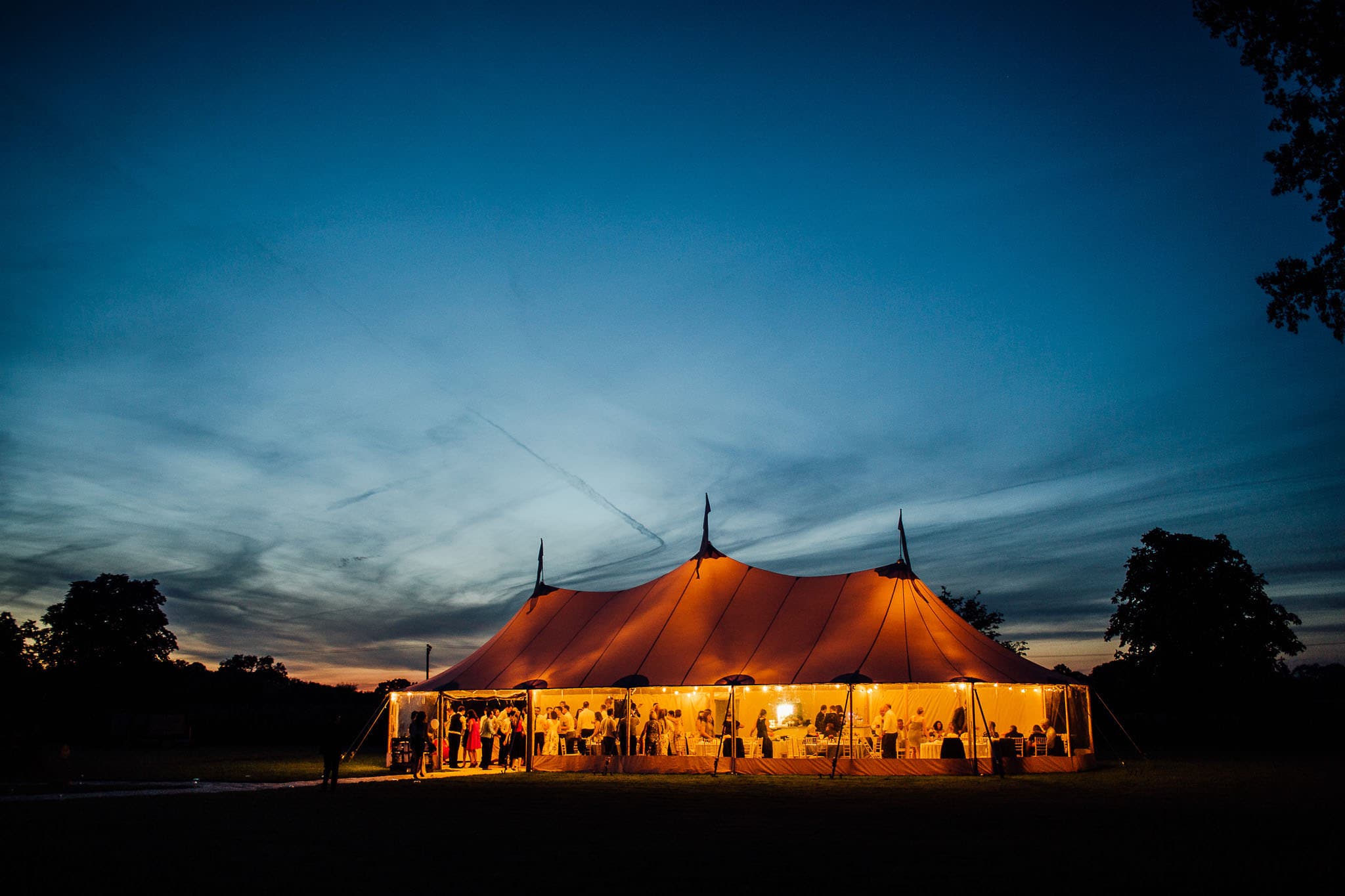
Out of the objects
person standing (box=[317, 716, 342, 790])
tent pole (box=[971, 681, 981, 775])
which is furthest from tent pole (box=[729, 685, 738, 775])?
person standing (box=[317, 716, 342, 790])

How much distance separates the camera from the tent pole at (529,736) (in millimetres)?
16969

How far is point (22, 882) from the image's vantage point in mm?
5344

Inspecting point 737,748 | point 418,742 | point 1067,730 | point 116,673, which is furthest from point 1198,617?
point 116,673

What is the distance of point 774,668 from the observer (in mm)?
15719

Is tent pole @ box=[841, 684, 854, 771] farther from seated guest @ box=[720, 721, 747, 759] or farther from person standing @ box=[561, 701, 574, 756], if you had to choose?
person standing @ box=[561, 701, 574, 756]

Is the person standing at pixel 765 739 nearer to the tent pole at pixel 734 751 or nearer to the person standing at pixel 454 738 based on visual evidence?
the tent pole at pixel 734 751

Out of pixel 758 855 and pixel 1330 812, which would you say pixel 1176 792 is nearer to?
pixel 1330 812

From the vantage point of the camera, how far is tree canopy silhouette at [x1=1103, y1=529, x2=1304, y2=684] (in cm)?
2983

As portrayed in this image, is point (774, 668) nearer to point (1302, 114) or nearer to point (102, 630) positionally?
point (1302, 114)

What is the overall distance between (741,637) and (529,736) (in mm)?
4214

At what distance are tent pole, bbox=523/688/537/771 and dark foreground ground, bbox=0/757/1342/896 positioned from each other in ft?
15.5

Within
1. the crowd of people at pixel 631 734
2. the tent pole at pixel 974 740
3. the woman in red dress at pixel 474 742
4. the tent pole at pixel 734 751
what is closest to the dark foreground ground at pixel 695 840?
the tent pole at pixel 974 740

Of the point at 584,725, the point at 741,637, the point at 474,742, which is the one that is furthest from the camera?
the point at 474,742

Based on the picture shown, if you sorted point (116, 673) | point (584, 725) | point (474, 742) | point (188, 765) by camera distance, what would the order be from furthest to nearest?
point (116, 673) < point (188, 765) < point (474, 742) < point (584, 725)
